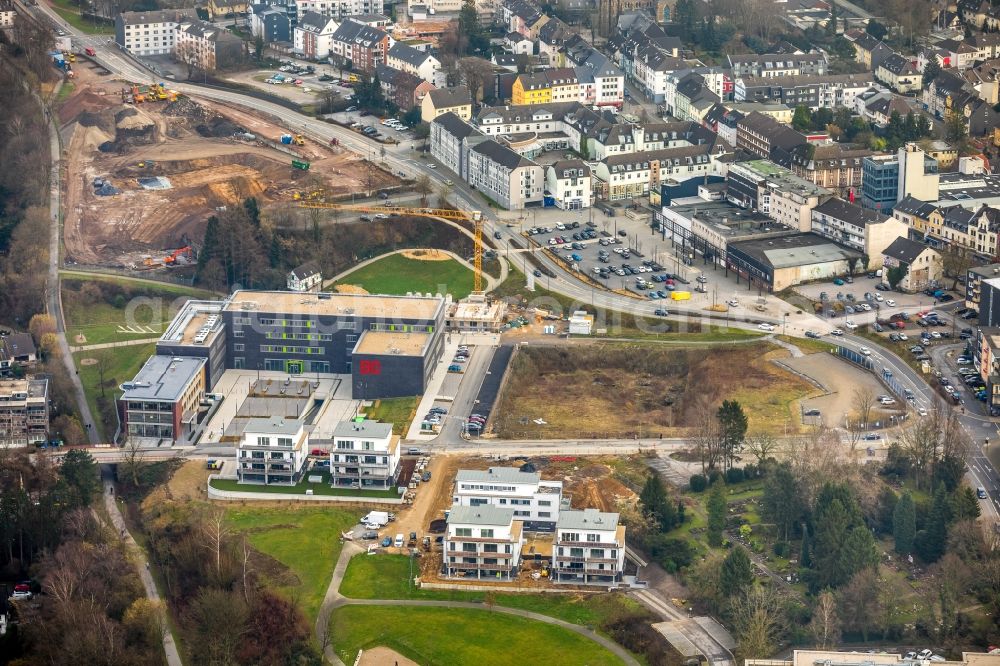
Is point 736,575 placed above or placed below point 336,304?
below

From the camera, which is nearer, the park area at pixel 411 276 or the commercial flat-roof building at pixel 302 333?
the commercial flat-roof building at pixel 302 333

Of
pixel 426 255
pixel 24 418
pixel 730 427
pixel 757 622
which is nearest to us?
pixel 757 622

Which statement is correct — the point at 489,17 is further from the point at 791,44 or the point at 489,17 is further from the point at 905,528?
the point at 905,528

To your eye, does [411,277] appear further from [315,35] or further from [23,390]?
[315,35]

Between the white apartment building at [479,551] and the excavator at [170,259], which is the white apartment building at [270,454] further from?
the excavator at [170,259]

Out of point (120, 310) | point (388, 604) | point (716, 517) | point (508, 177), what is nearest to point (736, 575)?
point (716, 517)

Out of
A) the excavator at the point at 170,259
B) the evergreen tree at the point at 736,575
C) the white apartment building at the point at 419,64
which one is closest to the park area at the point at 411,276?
the excavator at the point at 170,259
